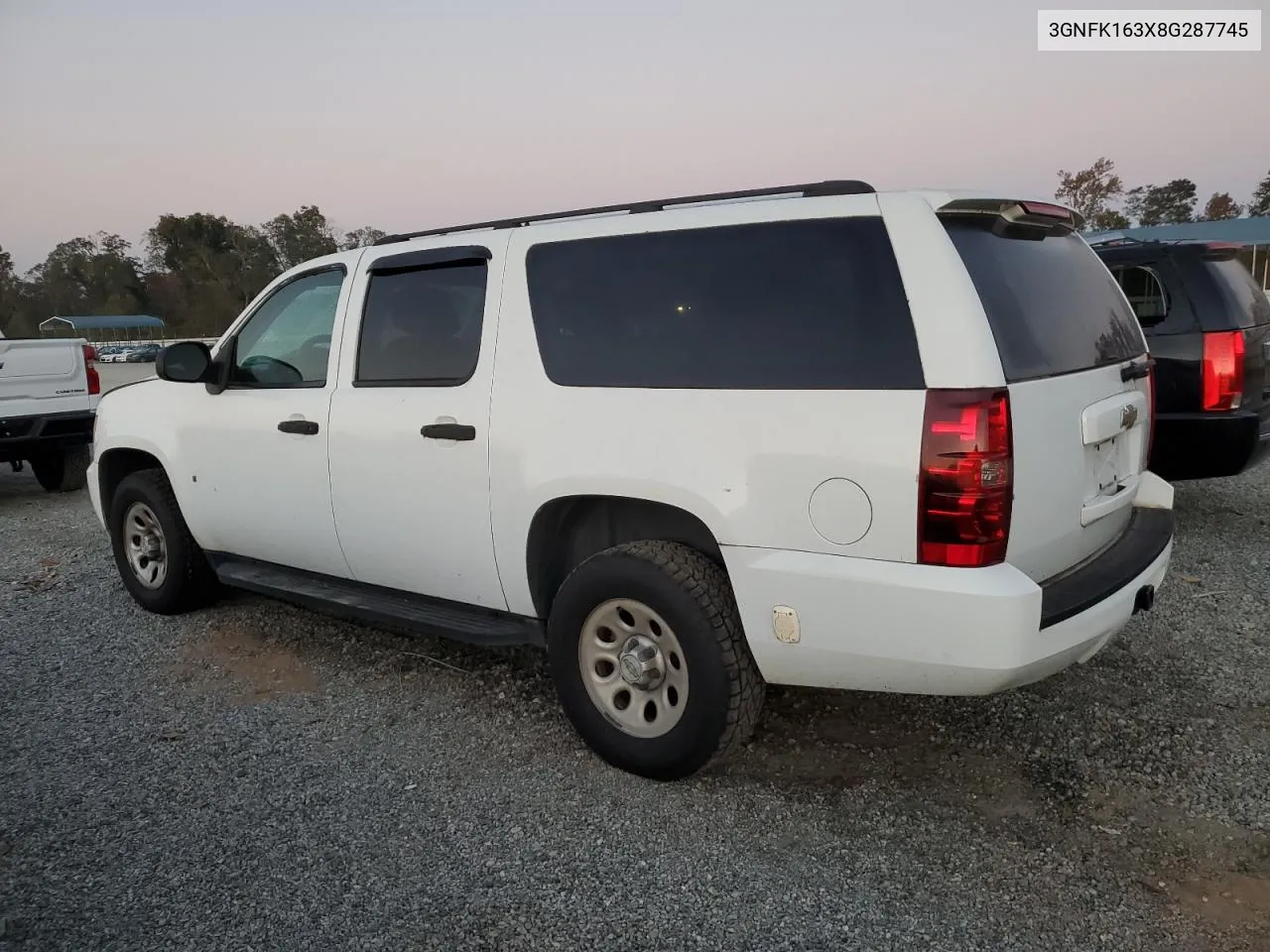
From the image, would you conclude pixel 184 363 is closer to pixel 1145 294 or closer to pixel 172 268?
pixel 1145 294

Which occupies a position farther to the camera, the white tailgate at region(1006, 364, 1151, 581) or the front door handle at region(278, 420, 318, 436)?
the front door handle at region(278, 420, 318, 436)

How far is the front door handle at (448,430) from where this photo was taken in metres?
3.37

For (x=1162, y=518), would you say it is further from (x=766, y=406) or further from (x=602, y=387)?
(x=602, y=387)

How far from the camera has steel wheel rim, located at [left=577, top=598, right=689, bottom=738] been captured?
304cm

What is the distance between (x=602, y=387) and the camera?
3.09 metres

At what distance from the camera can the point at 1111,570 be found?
116 inches

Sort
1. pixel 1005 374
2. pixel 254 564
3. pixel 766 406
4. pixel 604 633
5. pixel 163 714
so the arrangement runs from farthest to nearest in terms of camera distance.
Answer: pixel 254 564 < pixel 163 714 < pixel 604 633 < pixel 766 406 < pixel 1005 374

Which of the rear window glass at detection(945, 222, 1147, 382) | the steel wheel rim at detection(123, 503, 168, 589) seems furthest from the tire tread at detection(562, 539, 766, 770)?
the steel wheel rim at detection(123, 503, 168, 589)

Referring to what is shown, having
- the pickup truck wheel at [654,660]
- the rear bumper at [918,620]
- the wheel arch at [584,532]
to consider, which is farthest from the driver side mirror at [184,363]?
the rear bumper at [918,620]

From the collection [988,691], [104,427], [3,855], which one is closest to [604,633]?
[988,691]

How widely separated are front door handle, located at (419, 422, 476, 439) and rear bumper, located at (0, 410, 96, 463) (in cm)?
691

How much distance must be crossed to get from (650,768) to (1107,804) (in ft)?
4.84

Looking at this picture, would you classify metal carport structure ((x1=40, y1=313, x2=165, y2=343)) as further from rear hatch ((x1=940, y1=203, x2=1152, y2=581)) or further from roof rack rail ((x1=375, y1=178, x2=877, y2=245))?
rear hatch ((x1=940, y1=203, x2=1152, y2=581))

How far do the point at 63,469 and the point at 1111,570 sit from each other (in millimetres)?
9841
